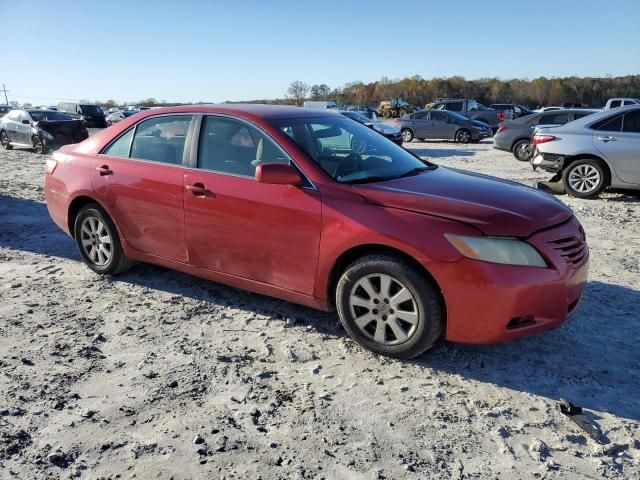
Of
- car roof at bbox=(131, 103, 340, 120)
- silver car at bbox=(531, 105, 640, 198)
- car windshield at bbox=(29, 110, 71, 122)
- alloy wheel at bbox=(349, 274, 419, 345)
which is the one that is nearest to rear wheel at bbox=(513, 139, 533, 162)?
silver car at bbox=(531, 105, 640, 198)

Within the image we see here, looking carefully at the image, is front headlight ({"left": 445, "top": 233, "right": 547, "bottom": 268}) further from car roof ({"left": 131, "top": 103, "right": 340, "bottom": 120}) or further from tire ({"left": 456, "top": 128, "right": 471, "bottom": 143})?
tire ({"left": 456, "top": 128, "right": 471, "bottom": 143})

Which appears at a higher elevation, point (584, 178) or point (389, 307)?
point (584, 178)

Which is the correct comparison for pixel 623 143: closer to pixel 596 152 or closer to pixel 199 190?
pixel 596 152

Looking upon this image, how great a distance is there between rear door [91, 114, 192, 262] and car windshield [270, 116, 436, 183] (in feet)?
3.11

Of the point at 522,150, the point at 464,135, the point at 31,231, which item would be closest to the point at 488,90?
the point at 464,135

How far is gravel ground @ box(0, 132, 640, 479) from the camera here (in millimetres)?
2527

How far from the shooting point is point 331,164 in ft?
12.4

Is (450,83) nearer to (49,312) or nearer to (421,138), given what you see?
(421,138)

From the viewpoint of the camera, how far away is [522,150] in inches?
592

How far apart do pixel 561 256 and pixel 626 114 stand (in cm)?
662

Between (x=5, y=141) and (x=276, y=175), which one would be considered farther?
(x=5, y=141)

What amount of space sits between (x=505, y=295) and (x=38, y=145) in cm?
1765

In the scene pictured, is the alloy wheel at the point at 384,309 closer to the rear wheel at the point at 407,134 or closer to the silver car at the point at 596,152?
the silver car at the point at 596,152

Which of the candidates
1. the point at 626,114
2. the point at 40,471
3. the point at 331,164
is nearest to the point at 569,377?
the point at 331,164
